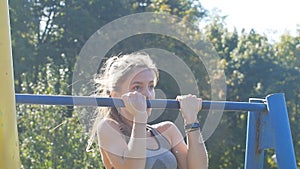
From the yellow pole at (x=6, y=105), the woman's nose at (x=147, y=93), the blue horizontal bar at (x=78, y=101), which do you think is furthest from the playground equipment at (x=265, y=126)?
the yellow pole at (x=6, y=105)

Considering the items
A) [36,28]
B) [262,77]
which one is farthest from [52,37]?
[262,77]

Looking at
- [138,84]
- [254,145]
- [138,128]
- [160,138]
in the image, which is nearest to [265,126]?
[254,145]

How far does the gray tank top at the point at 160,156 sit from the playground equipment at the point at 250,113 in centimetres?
18

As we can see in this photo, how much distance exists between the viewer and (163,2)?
23641 mm

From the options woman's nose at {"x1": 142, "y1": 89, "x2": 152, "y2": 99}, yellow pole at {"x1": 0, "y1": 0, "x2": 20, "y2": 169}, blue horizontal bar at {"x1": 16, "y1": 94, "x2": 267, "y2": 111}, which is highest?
woman's nose at {"x1": 142, "y1": 89, "x2": 152, "y2": 99}

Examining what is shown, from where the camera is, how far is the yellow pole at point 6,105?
6.04 feet

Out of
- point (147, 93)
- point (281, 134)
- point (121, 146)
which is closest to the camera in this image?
point (121, 146)

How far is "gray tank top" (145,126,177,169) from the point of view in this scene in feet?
10.8

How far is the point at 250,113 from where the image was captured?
3887mm

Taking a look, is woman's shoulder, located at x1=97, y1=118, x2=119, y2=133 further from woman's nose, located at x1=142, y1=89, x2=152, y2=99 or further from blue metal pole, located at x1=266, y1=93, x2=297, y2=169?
blue metal pole, located at x1=266, y1=93, x2=297, y2=169

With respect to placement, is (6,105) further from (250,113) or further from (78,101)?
(250,113)

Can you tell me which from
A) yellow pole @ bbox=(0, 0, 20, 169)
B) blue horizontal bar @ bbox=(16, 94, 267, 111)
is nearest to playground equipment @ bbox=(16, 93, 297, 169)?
blue horizontal bar @ bbox=(16, 94, 267, 111)

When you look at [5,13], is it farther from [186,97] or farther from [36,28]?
[36,28]

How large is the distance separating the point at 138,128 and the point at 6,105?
1388 mm
